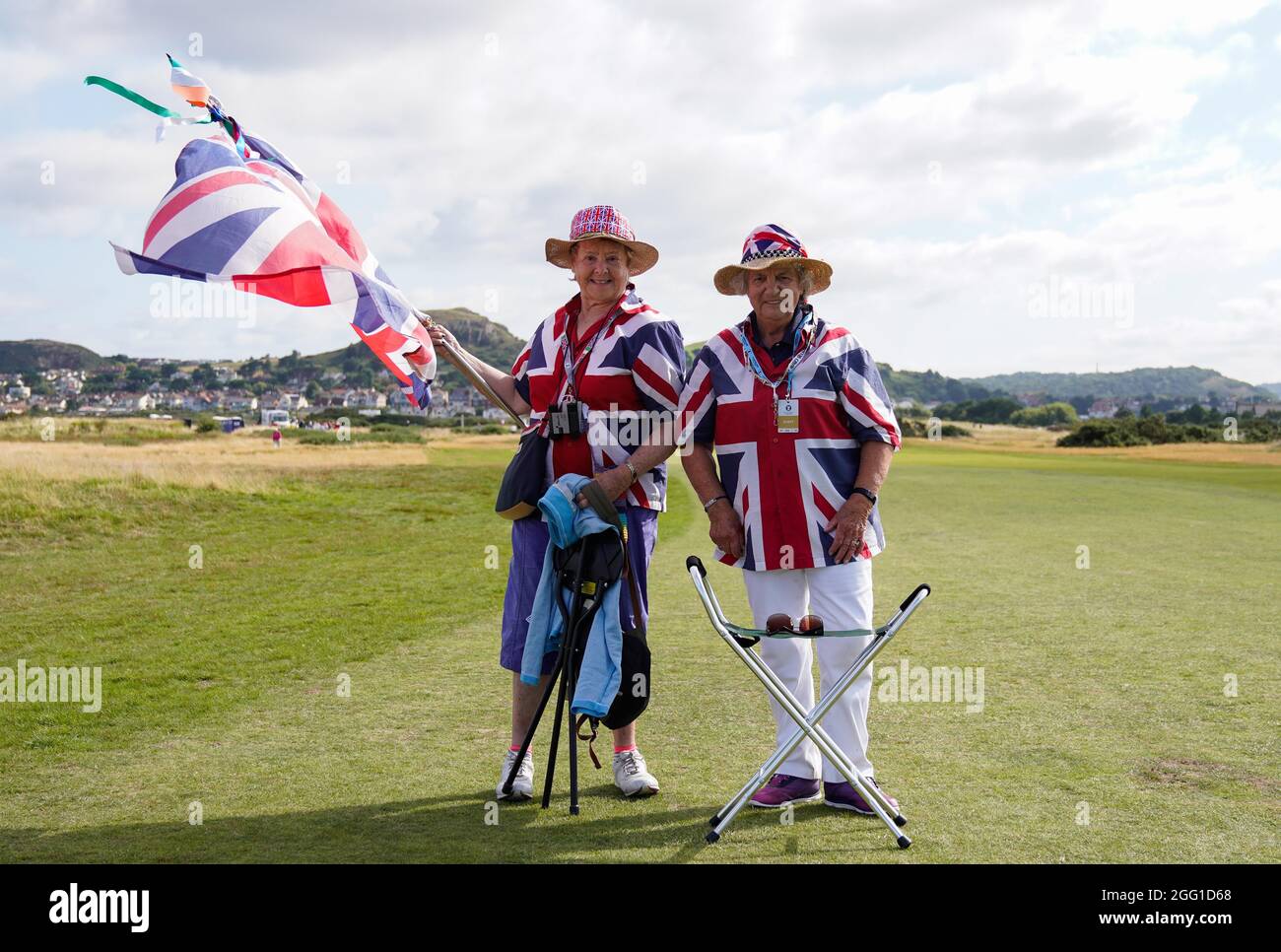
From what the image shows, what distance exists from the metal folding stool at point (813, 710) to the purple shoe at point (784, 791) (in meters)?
0.26

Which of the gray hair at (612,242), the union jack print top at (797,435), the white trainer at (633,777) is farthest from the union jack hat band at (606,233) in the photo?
the white trainer at (633,777)

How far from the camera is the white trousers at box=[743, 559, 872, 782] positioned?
4.20 meters

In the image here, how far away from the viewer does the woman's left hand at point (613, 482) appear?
4191mm

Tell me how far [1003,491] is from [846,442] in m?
22.9

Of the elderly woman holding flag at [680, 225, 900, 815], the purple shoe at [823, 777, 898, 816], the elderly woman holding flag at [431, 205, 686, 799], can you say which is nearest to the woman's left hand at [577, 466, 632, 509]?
the elderly woman holding flag at [431, 205, 686, 799]

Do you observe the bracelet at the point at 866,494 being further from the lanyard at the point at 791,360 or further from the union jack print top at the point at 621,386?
the union jack print top at the point at 621,386

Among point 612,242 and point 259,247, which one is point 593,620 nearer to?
point 612,242

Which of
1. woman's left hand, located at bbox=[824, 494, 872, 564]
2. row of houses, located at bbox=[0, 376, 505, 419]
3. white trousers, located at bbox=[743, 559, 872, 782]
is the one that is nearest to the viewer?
woman's left hand, located at bbox=[824, 494, 872, 564]

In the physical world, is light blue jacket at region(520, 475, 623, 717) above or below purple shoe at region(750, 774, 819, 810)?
above

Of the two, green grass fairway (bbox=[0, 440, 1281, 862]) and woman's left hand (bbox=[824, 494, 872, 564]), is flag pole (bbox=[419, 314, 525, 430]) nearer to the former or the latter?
woman's left hand (bbox=[824, 494, 872, 564])

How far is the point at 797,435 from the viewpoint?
415cm

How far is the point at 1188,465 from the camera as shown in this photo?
41.9 m

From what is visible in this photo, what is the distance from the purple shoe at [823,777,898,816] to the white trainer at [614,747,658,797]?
67 centimetres

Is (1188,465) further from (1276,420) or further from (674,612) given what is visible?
(674,612)
